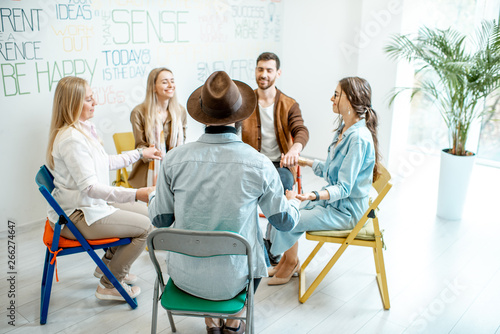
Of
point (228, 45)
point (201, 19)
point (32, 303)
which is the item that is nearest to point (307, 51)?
point (228, 45)

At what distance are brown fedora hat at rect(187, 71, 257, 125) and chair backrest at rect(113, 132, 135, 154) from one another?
6.30ft

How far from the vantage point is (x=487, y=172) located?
16.3 ft

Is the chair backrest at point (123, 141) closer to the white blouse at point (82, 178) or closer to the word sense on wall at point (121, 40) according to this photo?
the word sense on wall at point (121, 40)

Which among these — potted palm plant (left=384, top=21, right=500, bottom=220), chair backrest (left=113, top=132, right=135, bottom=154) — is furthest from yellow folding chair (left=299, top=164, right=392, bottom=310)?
chair backrest (left=113, top=132, right=135, bottom=154)

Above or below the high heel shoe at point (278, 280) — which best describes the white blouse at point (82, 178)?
above

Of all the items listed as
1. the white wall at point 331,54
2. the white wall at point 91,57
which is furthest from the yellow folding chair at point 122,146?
the white wall at point 331,54

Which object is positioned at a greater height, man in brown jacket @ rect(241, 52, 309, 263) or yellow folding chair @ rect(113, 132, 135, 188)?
man in brown jacket @ rect(241, 52, 309, 263)

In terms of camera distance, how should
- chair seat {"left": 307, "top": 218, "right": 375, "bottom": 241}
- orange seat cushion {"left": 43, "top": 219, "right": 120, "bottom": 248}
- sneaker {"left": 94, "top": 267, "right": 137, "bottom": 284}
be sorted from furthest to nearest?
sneaker {"left": 94, "top": 267, "right": 137, "bottom": 284}, chair seat {"left": 307, "top": 218, "right": 375, "bottom": 241}, orange seat cushion {"left": 43, "top": 219, "right": 120, "bottom": 248}

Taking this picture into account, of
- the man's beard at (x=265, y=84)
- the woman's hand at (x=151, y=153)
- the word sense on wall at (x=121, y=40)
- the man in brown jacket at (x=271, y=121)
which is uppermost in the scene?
the word sense on wall at (x=121, y=40)

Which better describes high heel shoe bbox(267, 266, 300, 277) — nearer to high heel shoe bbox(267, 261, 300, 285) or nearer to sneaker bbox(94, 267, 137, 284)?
high heel shoe bbox(267, 261, 300, 285)

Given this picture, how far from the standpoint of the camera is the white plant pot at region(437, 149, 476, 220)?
372 centimetres

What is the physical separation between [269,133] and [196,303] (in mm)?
1705

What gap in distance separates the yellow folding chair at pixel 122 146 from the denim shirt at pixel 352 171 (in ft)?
5.22

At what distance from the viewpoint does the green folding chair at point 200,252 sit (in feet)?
5.66
